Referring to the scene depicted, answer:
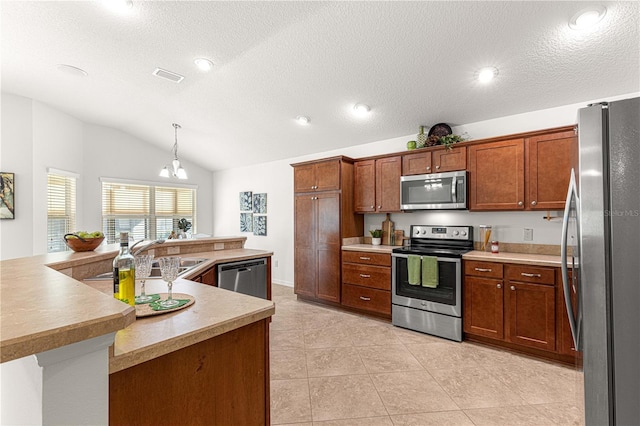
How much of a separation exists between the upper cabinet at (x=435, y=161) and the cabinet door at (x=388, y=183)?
110 millimetres

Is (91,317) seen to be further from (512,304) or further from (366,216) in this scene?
(366,216)

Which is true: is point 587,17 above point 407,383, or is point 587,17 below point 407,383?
above

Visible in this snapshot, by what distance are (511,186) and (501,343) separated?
1.58m

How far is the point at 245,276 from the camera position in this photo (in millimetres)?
3066

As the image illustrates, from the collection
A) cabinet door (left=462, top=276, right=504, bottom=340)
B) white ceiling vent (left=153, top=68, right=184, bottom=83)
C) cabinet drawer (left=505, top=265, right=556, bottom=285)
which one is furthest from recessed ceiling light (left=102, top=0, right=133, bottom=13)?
cabinet drawer (left=505, top=265, right=556, bottom=285)

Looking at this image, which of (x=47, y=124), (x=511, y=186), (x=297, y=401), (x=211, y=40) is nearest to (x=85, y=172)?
(x=47, y=124)

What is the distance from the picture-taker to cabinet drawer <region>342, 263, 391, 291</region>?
11.7 feet

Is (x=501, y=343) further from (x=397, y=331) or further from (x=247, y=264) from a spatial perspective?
(x=247, y=264)

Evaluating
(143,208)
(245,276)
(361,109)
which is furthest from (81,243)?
(143,208)

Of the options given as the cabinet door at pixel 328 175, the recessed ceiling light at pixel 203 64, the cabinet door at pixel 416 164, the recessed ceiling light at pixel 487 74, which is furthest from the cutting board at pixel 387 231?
the recessed ceiling light at pixel 203 64

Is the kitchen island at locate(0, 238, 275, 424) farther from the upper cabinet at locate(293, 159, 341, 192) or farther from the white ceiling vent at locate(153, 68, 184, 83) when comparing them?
the upper cabinet at locate(293, 159, 341, 192)

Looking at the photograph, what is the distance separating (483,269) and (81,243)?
346 cm

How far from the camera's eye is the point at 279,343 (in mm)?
2977

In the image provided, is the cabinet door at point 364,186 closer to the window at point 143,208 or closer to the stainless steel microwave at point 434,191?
the stainless steel microwave at point 434,191
